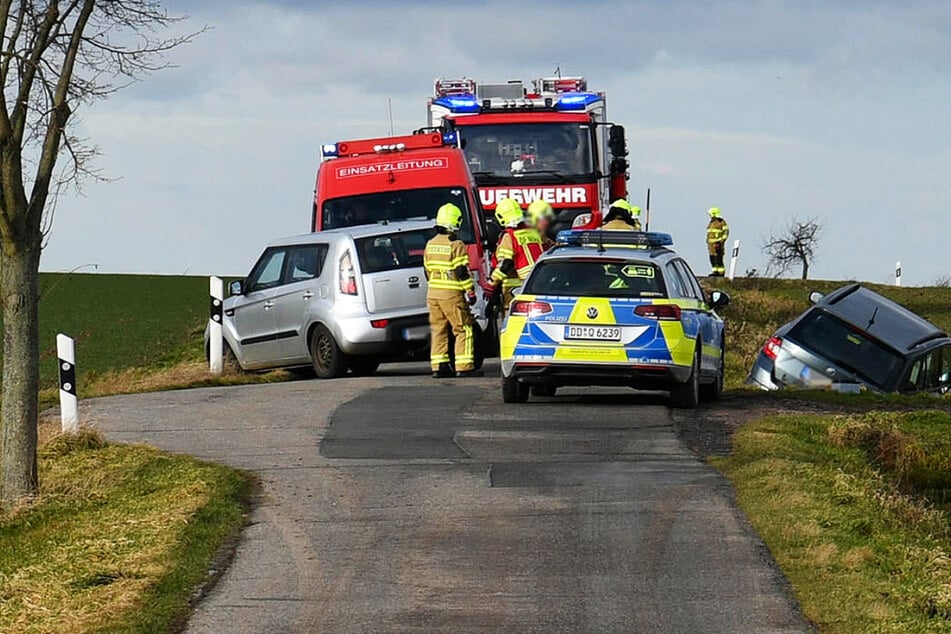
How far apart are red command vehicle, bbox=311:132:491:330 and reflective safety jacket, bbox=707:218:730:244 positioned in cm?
1595

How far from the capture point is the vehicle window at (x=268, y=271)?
71.5 ft

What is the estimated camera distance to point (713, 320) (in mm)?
18891

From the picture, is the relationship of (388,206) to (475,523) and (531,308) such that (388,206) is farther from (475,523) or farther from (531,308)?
(475,523)

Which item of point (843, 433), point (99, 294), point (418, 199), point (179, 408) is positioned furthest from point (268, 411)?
point (99, 294)

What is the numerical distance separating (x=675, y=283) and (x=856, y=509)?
6382 millimetres

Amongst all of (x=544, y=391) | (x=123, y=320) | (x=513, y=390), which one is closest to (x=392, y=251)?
(x=544, y=391)

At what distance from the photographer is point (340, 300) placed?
68.2 ft

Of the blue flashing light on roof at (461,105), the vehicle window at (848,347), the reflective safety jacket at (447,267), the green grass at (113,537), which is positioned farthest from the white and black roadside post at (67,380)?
the blue flashing light on roof at (461,105)

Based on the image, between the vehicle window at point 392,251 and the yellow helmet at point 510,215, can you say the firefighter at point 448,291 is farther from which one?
the vehicle window at point 392,251

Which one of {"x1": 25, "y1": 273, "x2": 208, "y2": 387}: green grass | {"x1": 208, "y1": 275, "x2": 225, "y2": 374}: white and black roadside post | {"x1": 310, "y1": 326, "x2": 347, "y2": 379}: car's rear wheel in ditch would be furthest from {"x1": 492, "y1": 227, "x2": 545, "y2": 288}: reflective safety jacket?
{"x1": 25, "y1": 273, "x2": 208, "y2": 387}: green grass

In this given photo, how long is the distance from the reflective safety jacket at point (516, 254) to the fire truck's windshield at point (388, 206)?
11.7 ft

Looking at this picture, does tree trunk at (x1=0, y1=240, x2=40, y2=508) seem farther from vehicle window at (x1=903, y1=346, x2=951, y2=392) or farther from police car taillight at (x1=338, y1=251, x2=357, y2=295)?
vehicle window at (x1=903, y1=346, x2=951, y2=392)

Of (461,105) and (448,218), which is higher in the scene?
(461,105)

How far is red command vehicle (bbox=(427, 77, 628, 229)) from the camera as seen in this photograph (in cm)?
2781
